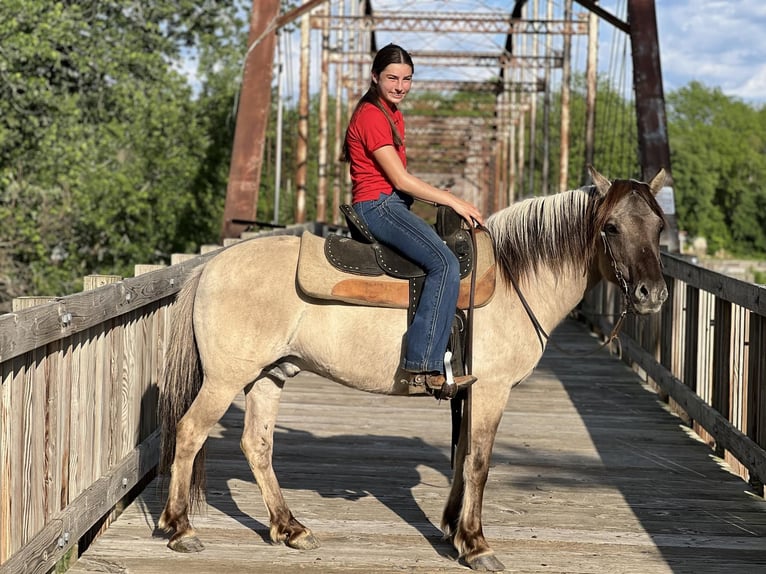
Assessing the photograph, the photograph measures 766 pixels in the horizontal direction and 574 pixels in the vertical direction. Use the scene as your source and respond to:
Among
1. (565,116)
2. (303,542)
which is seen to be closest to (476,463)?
(303,542)

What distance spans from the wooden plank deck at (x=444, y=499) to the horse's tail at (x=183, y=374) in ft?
1.22

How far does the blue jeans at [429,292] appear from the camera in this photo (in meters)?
4.57

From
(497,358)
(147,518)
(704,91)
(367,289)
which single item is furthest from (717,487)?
(704,91)

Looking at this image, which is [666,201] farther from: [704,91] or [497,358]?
[704,91]

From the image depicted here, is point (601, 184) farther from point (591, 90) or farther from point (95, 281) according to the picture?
point (591, 90)

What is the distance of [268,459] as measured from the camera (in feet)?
16.3

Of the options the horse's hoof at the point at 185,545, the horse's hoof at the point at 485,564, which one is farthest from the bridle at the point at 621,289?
the horse's hoof at the point at 185,545

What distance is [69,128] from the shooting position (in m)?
18.4

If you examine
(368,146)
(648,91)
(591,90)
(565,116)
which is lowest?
(368,146)

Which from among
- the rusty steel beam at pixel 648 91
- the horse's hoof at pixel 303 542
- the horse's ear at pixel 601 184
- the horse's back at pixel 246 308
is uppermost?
the rusty steel beam at pixel 648 91

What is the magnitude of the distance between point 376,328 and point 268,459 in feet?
2.71

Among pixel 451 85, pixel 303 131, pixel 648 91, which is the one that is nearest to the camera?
pixel 648 91

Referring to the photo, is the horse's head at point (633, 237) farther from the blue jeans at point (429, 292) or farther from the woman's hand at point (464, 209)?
the blue jeans at point (429, 292)

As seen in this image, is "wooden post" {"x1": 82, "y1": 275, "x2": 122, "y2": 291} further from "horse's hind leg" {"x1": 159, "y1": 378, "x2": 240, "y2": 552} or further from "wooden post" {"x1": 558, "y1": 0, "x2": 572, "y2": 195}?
"wooden post" {"x1": 558, "y1": 0, "x2": 572, "y2": 195}
